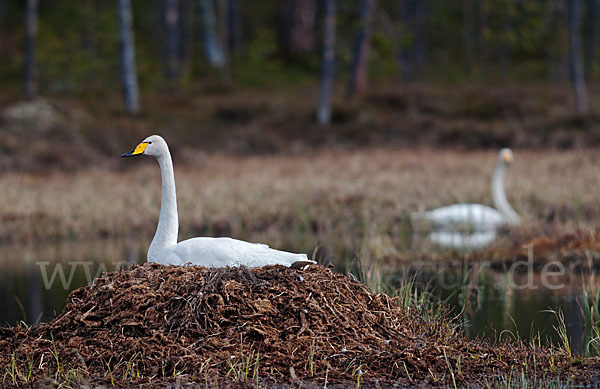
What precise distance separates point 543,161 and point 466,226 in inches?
265

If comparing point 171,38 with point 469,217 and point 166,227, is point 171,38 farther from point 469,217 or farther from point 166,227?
point 166,227

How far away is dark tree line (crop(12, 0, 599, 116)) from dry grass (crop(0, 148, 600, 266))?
23.7ft

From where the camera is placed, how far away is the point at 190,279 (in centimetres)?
722

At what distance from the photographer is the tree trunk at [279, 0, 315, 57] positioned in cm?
4056

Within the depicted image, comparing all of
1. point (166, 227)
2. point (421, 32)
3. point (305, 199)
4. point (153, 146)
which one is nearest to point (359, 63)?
point (305, 199)

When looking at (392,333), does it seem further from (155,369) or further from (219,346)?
(155,369)

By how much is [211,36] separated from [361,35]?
42.7ft

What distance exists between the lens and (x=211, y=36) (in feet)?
141

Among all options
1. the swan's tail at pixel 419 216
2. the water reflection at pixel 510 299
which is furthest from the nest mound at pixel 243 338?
the swan's tail at pixel 419 216

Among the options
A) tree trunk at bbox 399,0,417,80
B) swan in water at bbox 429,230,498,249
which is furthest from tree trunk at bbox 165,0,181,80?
swan in water at bbox 429,230,498,249

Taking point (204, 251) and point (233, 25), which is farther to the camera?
point (233, 25)

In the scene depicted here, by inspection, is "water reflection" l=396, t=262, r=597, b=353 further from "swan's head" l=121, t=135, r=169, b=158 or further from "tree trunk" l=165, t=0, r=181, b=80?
"tree trunk" l=165, t=0, r=181, b=80

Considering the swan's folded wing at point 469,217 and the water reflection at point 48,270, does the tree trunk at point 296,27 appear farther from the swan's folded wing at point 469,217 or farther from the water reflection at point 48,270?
the water reflection at point 48,270

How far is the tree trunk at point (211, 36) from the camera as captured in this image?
38312 mm
